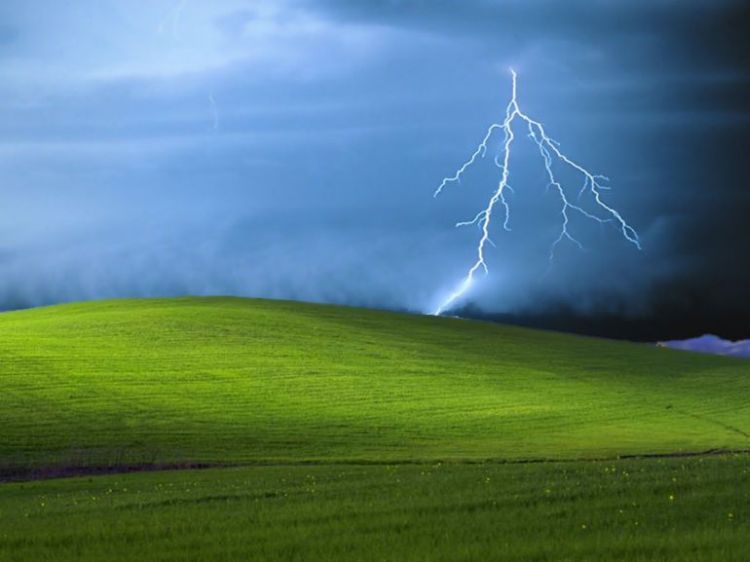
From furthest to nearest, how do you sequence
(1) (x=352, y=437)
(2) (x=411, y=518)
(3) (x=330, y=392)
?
(3) (x=330, y=392)
(1) (x=352, y=437)
(2) (x=411, y=518)

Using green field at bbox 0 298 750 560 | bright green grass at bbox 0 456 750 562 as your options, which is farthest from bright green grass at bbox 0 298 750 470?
bright green grass at bbox 0 456 750 562

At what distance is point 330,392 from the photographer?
136ft

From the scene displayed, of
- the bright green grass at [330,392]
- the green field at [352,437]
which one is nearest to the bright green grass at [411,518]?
the green field at [352,437]

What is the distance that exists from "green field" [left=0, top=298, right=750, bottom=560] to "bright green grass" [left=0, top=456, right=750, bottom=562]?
2.3 inches

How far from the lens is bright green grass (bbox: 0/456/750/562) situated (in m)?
12.0

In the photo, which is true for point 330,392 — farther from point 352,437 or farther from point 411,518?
point 411,518

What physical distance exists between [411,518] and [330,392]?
27.3m

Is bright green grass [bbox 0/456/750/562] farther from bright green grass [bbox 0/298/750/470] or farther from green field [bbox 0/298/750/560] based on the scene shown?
bright green grass [bbox 0/298/750/470]

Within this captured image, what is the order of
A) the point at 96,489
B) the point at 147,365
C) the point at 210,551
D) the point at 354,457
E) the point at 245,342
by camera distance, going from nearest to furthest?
1. the point at 210,551
2. the point at 96,489
3. the point at 354,457
4. the point at 147,365
5. the point at 245,342

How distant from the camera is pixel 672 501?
15.6m

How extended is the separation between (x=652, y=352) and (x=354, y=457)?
36183 mm

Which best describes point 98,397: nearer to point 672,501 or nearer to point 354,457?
point 354,457

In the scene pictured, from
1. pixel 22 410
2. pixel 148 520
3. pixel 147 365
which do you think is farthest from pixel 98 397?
pixel 148 520

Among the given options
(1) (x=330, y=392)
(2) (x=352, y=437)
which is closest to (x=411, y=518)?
(2) (x=352, y=437)
